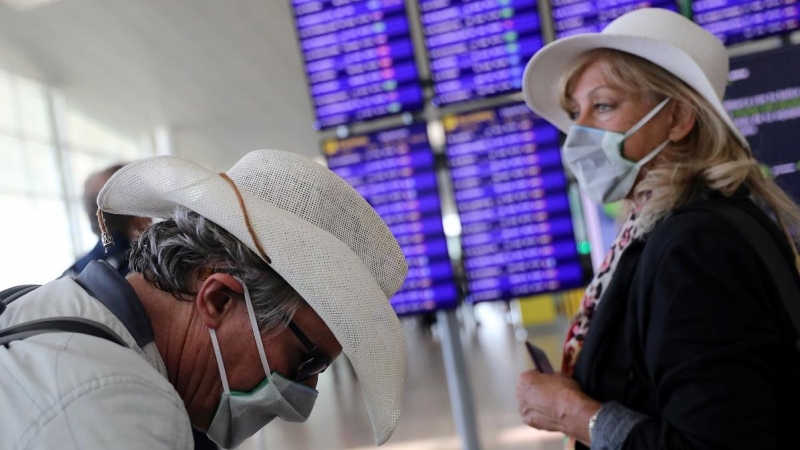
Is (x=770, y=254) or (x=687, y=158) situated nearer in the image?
(x=770, y=254)

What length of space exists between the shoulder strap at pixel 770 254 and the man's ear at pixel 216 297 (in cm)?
105

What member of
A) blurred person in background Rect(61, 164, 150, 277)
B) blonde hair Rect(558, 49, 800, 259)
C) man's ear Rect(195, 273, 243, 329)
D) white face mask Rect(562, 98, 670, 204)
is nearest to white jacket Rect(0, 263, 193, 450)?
man's ear Rect(195, 273, 243, 329)

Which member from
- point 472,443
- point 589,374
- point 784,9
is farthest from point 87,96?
point 589,374

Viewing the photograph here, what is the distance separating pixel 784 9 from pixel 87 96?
8967 millimetres

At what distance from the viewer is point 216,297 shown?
1.16 metres

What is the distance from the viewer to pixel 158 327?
1.17 metres

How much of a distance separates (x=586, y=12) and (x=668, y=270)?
2.21 metres

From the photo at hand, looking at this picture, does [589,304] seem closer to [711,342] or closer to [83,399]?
[711,342]

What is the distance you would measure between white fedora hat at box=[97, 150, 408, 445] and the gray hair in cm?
4

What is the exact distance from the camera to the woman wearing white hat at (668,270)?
4.85 ft

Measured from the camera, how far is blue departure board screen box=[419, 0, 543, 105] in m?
3.54

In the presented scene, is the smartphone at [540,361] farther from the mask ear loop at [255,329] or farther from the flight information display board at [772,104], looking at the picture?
the flight information display board at [772,104]

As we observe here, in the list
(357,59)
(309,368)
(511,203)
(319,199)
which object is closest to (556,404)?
(309,368)

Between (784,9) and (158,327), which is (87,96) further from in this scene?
(158,327)
